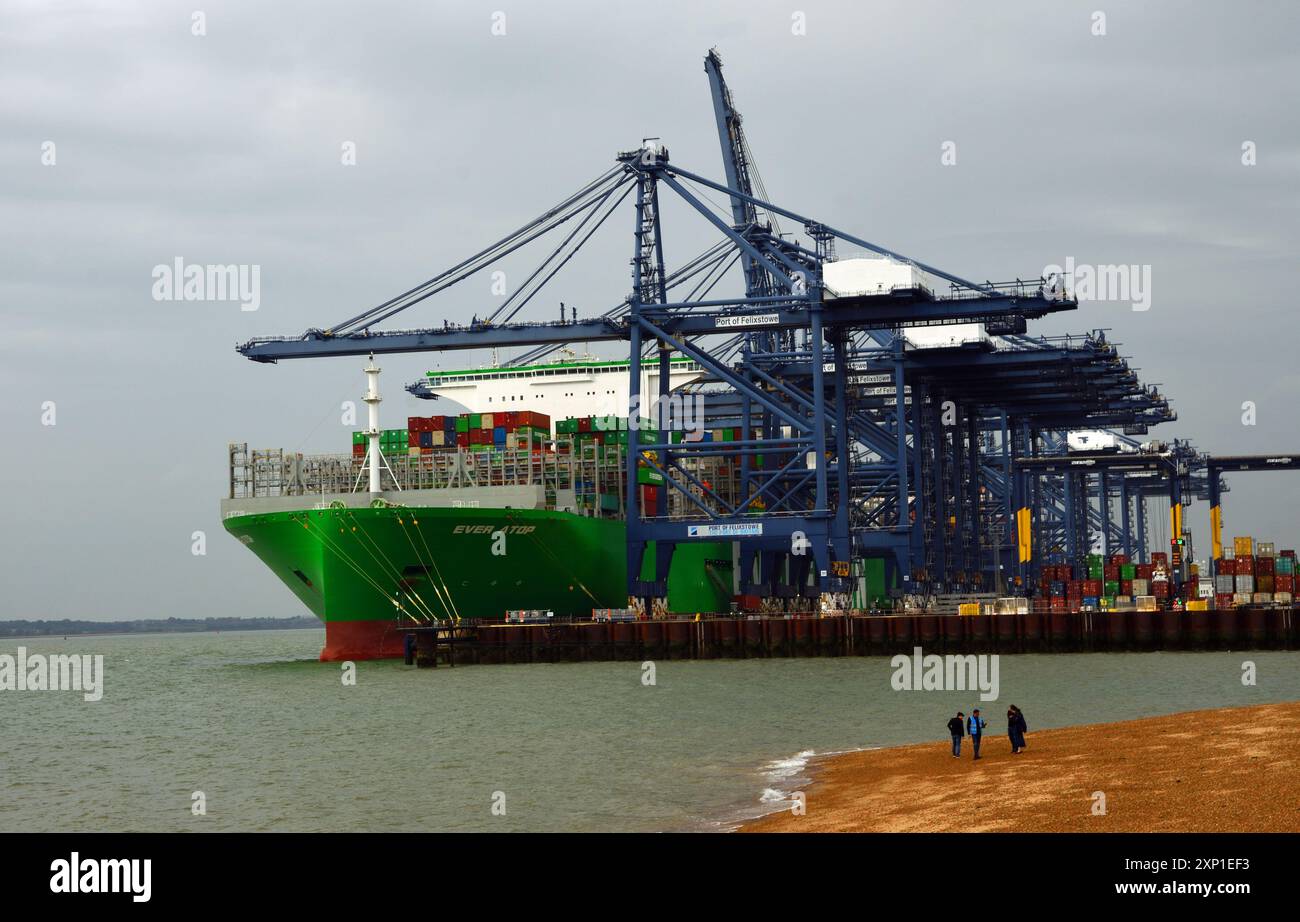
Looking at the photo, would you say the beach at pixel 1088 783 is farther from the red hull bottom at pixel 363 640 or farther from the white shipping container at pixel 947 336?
the white shipping container at pixel 947 336

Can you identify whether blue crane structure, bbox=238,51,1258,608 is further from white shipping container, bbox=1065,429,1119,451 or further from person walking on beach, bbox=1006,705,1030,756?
person walking on beach, bbox=1006,705,1030,756

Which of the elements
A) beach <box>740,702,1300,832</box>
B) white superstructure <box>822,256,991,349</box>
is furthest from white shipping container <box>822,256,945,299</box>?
beach <box>740,702,1300,832</box>

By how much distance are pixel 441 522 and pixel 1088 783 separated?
41060 mm

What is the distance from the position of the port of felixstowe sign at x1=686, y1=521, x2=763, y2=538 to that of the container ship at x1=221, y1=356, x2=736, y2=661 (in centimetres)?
444

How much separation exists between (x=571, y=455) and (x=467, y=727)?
3351cm

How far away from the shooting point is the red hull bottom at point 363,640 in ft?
201

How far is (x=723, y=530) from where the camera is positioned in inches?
2640

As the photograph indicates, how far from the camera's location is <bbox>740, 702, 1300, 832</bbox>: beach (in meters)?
18.2

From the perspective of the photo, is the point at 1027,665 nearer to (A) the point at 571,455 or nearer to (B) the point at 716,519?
(B) the point at 716,519

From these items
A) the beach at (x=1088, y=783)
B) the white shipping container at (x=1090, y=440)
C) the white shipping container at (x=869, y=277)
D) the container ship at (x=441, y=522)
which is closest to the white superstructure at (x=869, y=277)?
the white shipping container at (x=869, y=277)

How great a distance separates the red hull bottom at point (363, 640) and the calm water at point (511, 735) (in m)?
1.53
